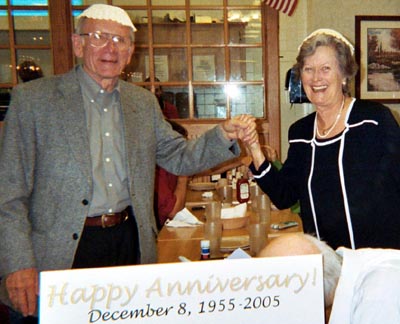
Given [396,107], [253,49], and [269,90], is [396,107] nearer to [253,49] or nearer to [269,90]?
[269,90]

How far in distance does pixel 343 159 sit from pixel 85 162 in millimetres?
905

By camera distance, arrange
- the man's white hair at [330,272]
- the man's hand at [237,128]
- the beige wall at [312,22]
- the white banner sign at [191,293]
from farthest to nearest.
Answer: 1. the beige wall at [312,22]
2. the man's hand at [237,128]
3. the man's white hair at [330,272]
4. the white banner sign at [191,293]

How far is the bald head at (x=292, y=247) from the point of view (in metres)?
1.04

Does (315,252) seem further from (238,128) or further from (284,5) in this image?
(284,5)

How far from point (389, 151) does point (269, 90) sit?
8.89 ft

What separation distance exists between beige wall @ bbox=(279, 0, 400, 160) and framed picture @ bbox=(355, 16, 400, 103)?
0.24 ft

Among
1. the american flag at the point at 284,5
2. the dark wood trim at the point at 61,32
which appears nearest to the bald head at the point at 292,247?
the american flag at the point at 284,5

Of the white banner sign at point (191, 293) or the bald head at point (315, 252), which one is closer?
the white banner sign at point (191, 293)

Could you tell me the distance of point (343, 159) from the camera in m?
1.59

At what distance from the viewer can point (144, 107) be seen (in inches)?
65.9

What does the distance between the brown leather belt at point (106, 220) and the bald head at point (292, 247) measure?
0.63m

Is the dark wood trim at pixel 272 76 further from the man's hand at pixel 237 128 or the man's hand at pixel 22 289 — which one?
the man's hand at pixel 22 289

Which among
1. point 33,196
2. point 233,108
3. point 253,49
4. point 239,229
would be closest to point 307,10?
point 253,49

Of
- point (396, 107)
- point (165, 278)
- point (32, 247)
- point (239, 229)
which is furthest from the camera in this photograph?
point (396, 107)
